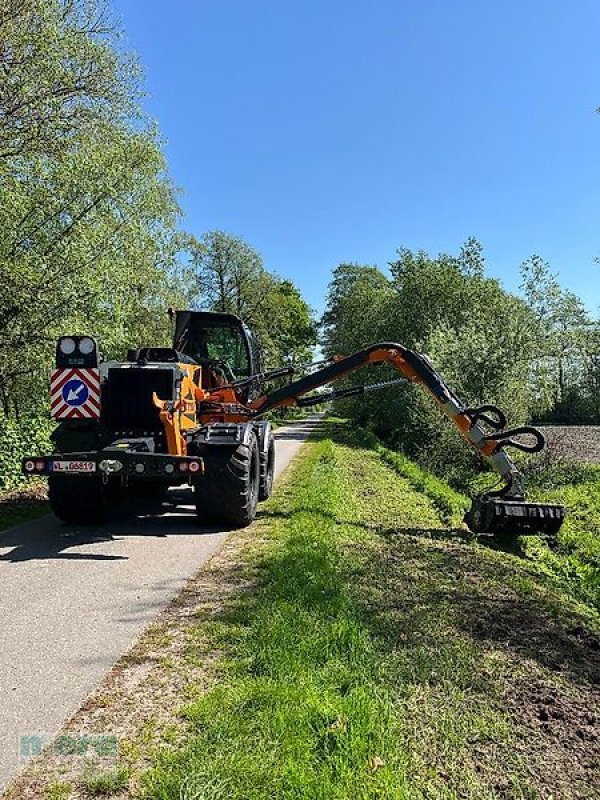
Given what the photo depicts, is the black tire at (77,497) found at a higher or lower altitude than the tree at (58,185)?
lower

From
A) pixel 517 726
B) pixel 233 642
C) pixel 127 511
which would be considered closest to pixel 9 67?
pixel 127 511

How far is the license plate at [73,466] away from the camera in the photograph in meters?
8.06

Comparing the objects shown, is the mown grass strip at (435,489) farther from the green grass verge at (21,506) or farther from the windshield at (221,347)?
the green grass verge at (21,506)

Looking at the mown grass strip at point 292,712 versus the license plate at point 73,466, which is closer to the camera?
the mown grass strip at point 292,712

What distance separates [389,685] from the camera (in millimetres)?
4172

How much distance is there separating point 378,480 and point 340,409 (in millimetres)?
26096

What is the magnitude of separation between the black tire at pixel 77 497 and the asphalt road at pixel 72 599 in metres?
0.21

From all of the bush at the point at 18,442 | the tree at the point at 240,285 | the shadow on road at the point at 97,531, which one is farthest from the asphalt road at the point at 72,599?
the tree at the point at 240,285

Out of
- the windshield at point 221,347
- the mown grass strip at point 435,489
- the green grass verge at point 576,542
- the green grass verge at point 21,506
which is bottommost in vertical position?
the green grass verge at point 576,542

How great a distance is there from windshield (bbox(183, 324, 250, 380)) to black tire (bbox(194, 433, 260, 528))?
9.38 ft

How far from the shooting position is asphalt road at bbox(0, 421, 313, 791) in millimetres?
3986

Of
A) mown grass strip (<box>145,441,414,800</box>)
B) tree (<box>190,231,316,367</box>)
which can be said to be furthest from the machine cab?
tree (<box>190,231,316,367</box>)

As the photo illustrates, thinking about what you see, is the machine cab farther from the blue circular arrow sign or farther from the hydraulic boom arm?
the blue circular arrow sign

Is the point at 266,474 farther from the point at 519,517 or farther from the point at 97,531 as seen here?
the point at 519,517
